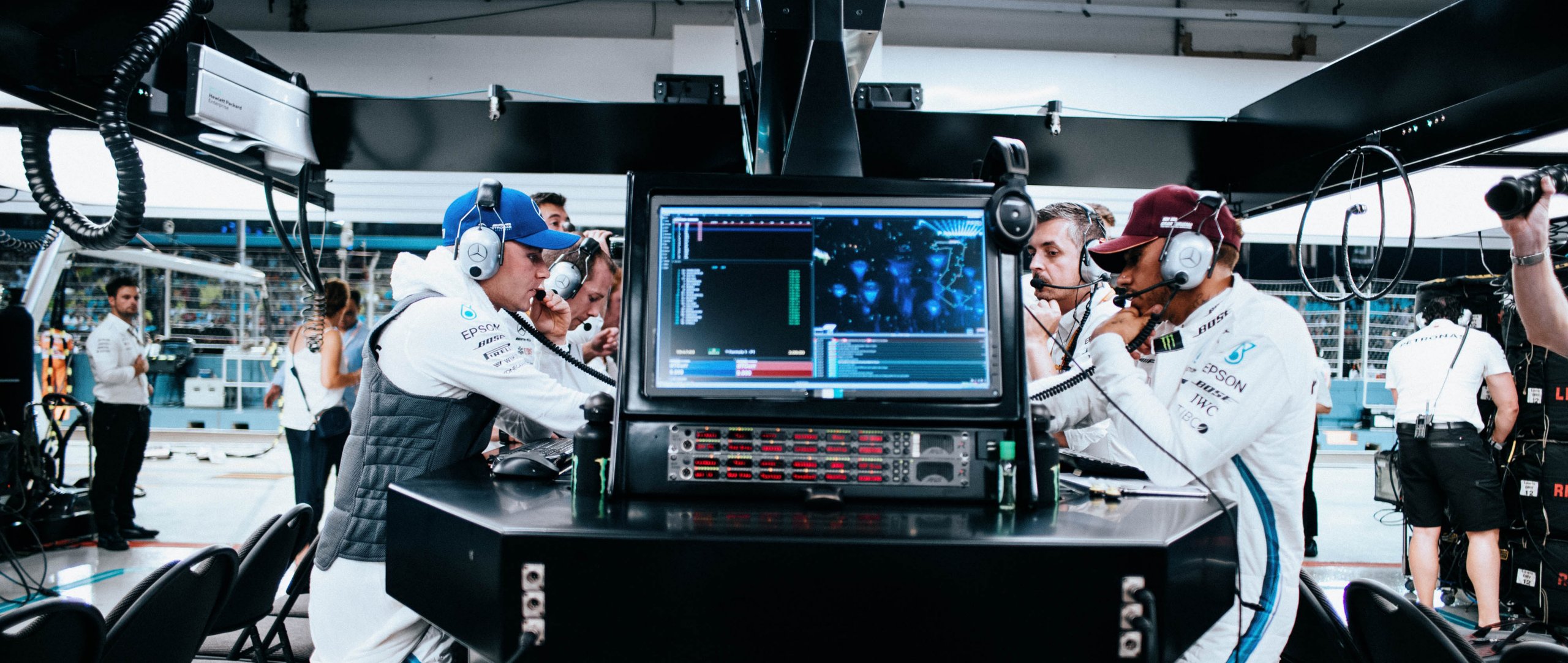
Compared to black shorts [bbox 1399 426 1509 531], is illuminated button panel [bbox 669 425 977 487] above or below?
above

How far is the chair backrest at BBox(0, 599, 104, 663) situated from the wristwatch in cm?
329

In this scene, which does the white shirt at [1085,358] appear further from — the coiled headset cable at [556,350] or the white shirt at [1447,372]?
the white shirt at [1447,372]

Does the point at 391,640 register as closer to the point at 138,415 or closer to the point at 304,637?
the point at 304,637

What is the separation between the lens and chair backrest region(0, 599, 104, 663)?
125cm

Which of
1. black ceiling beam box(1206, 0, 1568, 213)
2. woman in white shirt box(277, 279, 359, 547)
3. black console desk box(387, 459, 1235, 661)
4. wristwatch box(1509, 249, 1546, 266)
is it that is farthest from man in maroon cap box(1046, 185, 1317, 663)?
woman in white shirt box(277, 279, 359, 547)

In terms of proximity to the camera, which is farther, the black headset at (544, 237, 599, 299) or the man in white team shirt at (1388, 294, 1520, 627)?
the man in white team shirt at (1388, 294, 1520, 627)

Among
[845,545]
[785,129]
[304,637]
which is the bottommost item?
[304,637]

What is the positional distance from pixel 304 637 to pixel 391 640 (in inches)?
45.7

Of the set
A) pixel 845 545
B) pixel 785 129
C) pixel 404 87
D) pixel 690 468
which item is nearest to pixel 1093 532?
pixel 845 545

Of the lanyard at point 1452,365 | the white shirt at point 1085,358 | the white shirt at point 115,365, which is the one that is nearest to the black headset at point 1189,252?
the white shirt at point 1085,358

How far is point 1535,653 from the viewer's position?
128cm

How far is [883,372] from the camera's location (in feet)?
3.83

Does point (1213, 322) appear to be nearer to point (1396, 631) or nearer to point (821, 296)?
point (1396, 631)

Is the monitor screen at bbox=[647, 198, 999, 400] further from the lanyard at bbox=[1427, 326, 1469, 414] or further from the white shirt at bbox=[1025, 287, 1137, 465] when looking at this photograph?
the lanyard at bbox=[1427, 326, 1469, 414]
